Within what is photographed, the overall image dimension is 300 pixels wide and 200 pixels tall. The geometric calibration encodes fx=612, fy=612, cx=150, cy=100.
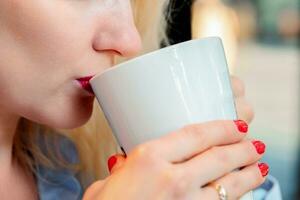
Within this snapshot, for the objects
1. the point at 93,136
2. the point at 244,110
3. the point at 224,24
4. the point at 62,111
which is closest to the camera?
the point at 62,111

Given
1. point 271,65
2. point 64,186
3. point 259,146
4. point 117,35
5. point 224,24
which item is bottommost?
point 271,65

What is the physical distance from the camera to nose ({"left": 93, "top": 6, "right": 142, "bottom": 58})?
58cm

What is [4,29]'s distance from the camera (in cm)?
59

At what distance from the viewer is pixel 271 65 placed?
277cm

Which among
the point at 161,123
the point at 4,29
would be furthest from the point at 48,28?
the point at 161,123

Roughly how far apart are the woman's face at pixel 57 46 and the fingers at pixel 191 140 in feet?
0.41

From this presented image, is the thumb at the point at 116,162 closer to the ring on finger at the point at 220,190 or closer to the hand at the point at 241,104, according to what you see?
the ring on finger at the point at 220,190

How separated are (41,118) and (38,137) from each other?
0.81 feet

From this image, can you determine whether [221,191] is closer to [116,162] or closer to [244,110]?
[116,162]

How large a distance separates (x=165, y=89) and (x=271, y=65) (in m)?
2.33

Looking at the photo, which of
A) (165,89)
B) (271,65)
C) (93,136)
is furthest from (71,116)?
(271,65)

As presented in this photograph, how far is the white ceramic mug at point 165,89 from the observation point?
51 centimetres

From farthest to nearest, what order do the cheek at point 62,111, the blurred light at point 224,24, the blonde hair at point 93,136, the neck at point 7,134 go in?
the blurred light at point 224,24 → the blonde hair at point 93,136 → the neck at point 7,134 → the cheek at point 62,111

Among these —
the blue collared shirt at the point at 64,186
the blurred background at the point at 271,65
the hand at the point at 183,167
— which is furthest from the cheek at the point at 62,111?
the blurred background at the point at 271,65
